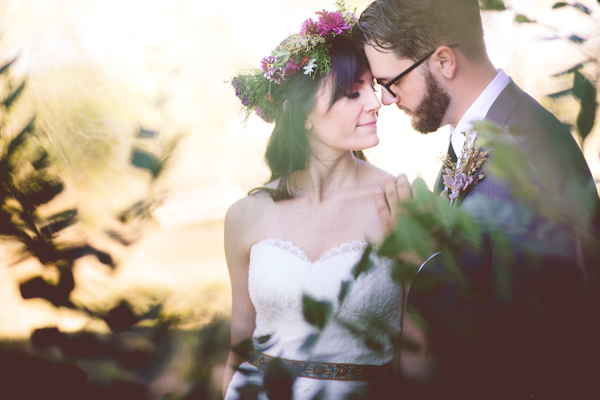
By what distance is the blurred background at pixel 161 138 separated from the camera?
75 cm

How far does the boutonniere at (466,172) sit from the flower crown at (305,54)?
85 cm

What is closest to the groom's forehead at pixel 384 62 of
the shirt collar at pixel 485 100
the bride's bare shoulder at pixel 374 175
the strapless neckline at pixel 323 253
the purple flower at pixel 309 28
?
the purple flower at pixel 309 28

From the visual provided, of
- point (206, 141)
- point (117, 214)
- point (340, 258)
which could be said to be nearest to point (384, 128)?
point (206, 141)

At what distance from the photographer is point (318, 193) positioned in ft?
8.14

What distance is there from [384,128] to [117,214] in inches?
144

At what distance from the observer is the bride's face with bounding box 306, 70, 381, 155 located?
223 centimetres

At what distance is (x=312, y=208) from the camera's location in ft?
8.06

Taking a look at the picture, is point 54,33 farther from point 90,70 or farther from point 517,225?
point 517,225

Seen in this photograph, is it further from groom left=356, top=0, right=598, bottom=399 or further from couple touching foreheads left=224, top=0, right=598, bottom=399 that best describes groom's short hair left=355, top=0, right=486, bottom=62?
groom left=356, top=0, right=598, bottom=399

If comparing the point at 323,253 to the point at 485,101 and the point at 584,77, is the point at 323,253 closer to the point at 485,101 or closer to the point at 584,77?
the point at 485,101

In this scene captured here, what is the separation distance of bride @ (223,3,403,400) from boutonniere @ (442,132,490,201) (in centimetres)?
58

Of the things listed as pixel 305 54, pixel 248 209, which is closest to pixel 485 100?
pixel 305 54

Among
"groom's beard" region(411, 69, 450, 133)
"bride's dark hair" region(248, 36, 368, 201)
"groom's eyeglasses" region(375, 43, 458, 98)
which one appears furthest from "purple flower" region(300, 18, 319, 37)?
"groom's beard" region(411, 69, 450, 133)

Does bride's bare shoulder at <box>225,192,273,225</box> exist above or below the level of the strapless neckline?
above
